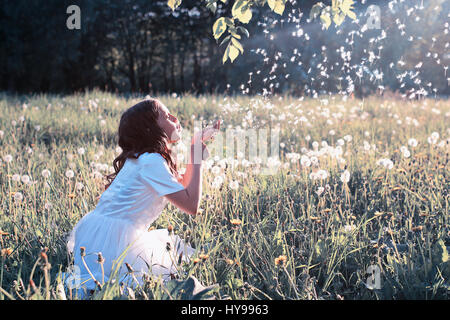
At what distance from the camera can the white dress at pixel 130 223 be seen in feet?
7.13

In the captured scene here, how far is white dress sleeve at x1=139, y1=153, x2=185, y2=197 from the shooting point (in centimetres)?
216

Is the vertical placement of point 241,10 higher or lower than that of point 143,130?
higher

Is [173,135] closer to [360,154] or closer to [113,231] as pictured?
[113,231]

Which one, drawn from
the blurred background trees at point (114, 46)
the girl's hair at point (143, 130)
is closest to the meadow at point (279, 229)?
the girl's hair at point (143, 130)

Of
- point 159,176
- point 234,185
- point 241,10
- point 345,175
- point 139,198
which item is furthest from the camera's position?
point 234,185

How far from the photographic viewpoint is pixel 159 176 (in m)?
2.17

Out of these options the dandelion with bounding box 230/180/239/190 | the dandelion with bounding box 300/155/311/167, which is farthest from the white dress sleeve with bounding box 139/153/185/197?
the dandelion with bounding box 300/155/311/167

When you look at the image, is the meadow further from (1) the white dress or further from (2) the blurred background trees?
A: (2) the blurred background trees

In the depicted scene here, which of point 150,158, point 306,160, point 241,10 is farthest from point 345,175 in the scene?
point 150,158

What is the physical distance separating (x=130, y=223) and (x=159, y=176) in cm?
34

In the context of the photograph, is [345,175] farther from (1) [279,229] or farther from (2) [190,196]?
(2) [190,196]

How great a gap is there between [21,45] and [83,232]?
585 inches

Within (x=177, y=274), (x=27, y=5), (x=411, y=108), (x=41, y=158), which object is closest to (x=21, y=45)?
(x=27, y=5)
